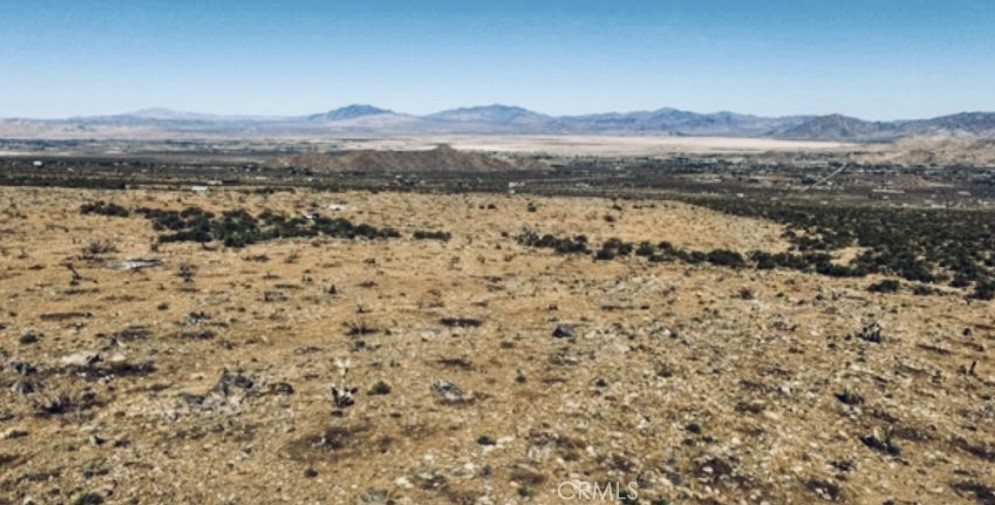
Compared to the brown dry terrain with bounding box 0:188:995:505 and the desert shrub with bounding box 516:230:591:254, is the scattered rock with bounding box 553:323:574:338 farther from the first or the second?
the desert shrub with bounding box 516:230:591:254

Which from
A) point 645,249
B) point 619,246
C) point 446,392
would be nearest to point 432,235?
point 619,246

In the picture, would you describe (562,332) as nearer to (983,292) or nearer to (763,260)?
(983,292)

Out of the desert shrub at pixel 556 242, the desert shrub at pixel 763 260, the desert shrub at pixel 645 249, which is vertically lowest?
the desert shrub at pixel 763 260

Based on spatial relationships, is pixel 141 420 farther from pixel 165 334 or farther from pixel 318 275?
pixel 318 275

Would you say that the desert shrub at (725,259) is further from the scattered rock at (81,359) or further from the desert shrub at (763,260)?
the scattered rock at (81,359)

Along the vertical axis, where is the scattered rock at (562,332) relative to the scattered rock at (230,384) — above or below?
below

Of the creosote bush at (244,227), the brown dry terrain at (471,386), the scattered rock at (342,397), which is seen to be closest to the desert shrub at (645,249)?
the brown dry terrain at (471,386)

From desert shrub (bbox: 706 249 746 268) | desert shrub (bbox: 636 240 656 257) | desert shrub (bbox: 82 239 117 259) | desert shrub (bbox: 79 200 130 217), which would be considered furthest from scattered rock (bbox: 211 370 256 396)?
desert shrub (bbox: 79 200 130 217)

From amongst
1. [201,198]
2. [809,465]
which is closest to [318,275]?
[809,465]
